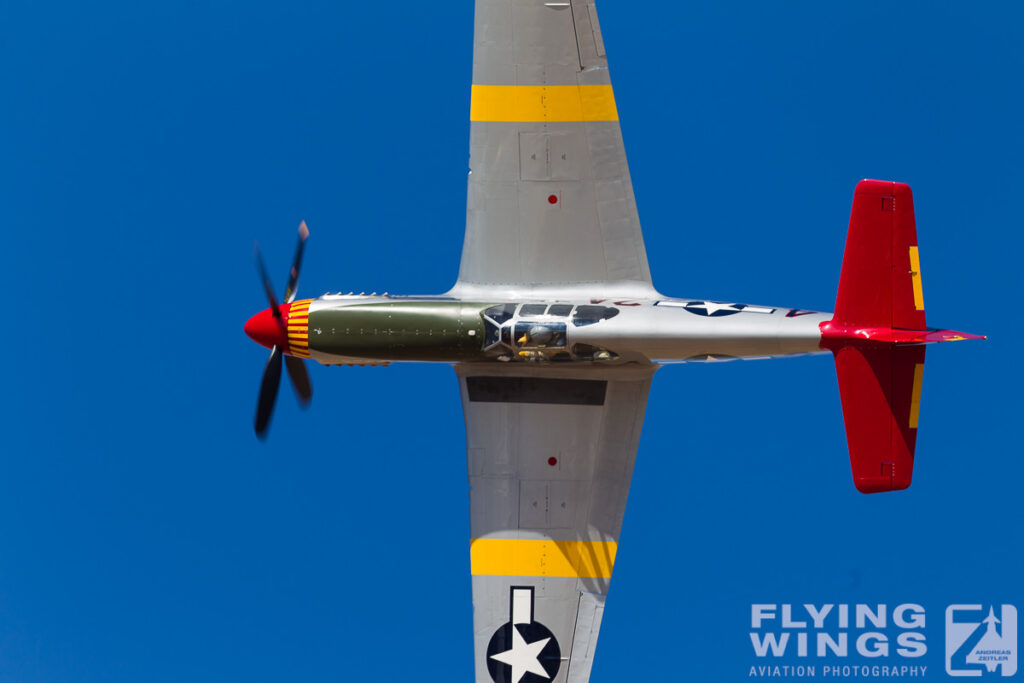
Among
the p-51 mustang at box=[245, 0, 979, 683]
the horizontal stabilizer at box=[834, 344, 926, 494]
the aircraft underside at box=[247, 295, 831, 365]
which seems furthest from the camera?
the p-51 mustang at box=[245, 0, 979, 683]

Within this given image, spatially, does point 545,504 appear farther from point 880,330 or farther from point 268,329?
point 880,330

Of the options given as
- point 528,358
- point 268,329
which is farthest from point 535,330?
point 268,329

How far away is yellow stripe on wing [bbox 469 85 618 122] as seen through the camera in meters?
19.8

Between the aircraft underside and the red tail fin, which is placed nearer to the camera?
the red tail fin

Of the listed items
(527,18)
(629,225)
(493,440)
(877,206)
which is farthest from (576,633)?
(527,18)

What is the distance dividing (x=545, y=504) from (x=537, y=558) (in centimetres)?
72

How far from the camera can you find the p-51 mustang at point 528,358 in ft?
64.1

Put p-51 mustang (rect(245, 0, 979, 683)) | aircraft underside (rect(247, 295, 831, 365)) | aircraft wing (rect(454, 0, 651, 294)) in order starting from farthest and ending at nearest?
aircraft wing (rect(454, 0, 651, 294)), p-51 mustang (rect(245, 0, 979, 683)), aircraft underside (rect(247, 295, 831, 365))

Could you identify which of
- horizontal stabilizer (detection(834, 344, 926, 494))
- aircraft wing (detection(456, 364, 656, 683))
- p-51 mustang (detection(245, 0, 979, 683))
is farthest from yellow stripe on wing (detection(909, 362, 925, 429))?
aircraft wing (detection(456, 364, 656, 683))

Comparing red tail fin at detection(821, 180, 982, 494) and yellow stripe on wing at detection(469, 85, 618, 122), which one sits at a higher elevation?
yellow stripe on wing at detection(469, 85, 618, 122)

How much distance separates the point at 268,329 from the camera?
19.7 metres

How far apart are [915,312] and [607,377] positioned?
13.4 ft

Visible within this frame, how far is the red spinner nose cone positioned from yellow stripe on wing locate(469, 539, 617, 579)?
3711mm

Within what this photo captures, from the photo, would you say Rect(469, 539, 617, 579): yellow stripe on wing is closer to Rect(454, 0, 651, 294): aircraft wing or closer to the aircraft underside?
A: the aircraft underside
